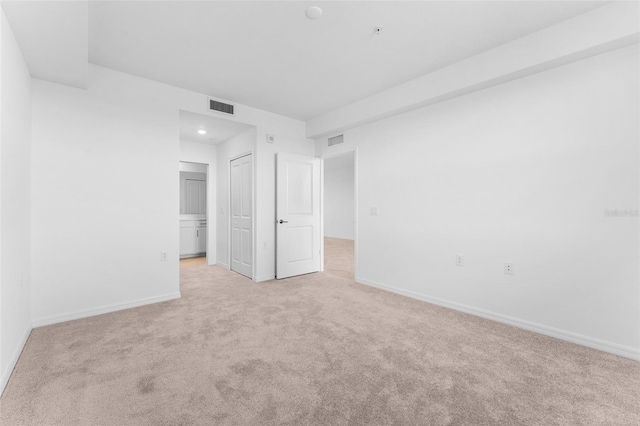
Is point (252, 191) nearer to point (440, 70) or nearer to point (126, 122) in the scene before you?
point (126, 122)

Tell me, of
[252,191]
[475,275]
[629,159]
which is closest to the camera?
[629,159]

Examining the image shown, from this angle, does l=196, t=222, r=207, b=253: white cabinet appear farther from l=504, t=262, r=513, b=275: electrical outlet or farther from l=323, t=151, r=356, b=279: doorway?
l=504, t=262, r=513, b=275: electrical outlet

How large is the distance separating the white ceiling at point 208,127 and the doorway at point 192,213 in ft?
4.92

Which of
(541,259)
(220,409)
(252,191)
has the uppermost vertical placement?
(252,191)

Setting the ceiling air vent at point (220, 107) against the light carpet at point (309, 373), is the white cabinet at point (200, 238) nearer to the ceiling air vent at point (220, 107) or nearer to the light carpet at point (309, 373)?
the ceiling air vent at point (220, 107)

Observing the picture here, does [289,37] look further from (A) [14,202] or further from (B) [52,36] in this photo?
(A) [14,202]

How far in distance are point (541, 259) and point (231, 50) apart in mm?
3600

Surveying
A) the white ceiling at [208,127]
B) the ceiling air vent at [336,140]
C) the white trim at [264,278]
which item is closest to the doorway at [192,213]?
the white ceiling at [208,127]

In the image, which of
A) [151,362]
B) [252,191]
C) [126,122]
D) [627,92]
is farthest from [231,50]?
[627,92]

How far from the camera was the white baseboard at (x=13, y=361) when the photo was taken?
1.76 metres

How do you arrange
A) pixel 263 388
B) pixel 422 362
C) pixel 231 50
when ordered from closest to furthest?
pixel 263 388, pixel 422 362, pixel 231 50

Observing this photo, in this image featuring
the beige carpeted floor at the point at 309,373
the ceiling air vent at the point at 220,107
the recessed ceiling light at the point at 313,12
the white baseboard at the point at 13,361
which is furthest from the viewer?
the ceiling air vent at the point at 220,107

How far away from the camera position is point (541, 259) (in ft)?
8.63

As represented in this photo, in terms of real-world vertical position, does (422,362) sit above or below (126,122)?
below
